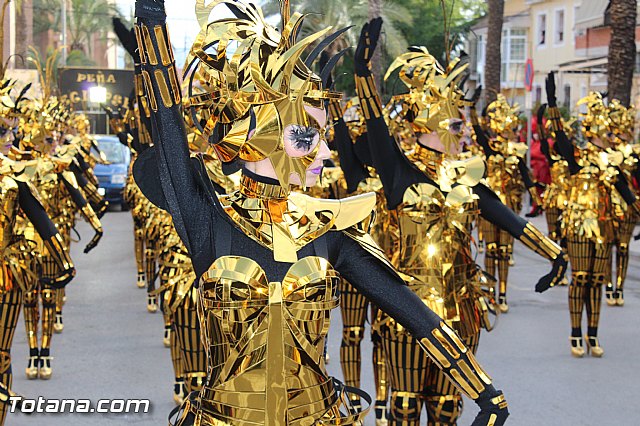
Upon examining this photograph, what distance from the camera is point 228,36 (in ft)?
12.2

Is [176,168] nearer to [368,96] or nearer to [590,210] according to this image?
[368,96]

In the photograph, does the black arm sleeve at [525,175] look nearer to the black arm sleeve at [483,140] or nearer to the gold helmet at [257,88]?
the black arm sleeve at [483,140]

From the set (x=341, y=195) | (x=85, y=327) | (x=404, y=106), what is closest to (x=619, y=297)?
(x=341, y=195)

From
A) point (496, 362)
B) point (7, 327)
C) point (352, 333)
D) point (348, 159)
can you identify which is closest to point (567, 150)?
point (496, 362)

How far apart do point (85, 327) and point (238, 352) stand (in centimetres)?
857

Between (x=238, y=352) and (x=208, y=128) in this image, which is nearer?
(x=238, y=352)

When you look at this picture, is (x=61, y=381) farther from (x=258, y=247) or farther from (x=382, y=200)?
(x=258, y=247)

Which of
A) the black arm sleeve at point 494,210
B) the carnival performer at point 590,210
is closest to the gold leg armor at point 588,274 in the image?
the carnival performer at point 590,210

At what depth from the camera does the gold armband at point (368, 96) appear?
5781 millimetres

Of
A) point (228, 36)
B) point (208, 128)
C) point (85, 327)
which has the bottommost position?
point (85, 327)

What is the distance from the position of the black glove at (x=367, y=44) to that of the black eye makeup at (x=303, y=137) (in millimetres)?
2021

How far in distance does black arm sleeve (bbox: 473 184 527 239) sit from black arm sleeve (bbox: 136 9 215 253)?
2.60 meters

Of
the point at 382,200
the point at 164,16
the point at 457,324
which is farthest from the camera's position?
the point at 382,200

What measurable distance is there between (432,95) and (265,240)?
2.98m
